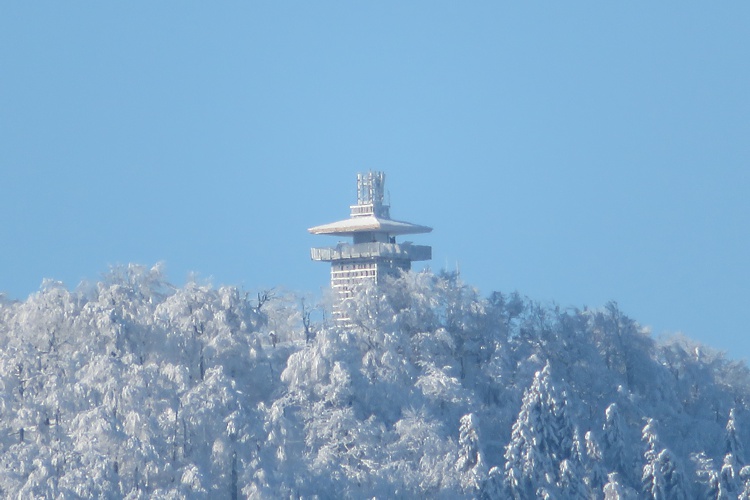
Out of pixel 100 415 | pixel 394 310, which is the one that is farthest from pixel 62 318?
pixel 394 310

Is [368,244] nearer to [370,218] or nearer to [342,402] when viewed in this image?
[370,218]

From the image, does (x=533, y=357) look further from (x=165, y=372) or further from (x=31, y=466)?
(x=31, y=466)

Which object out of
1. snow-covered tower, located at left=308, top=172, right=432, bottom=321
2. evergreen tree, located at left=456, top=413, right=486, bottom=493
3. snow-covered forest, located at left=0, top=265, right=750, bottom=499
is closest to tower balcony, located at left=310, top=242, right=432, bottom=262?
snow-covered tower, located at left=308, top=172, right=432, bottom=321

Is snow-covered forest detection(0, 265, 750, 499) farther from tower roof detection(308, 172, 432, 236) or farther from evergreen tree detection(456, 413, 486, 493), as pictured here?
tower roof detection(308, 172, 432, 236)

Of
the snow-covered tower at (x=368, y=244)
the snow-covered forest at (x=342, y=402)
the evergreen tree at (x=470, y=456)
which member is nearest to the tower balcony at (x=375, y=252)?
the snow-covered tower at (x=368, y=244)

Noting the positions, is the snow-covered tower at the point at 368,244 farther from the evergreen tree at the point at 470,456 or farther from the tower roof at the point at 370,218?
the evergreen tree at the point at 470,456

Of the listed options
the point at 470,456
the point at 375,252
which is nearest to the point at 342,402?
the point at 470,456
